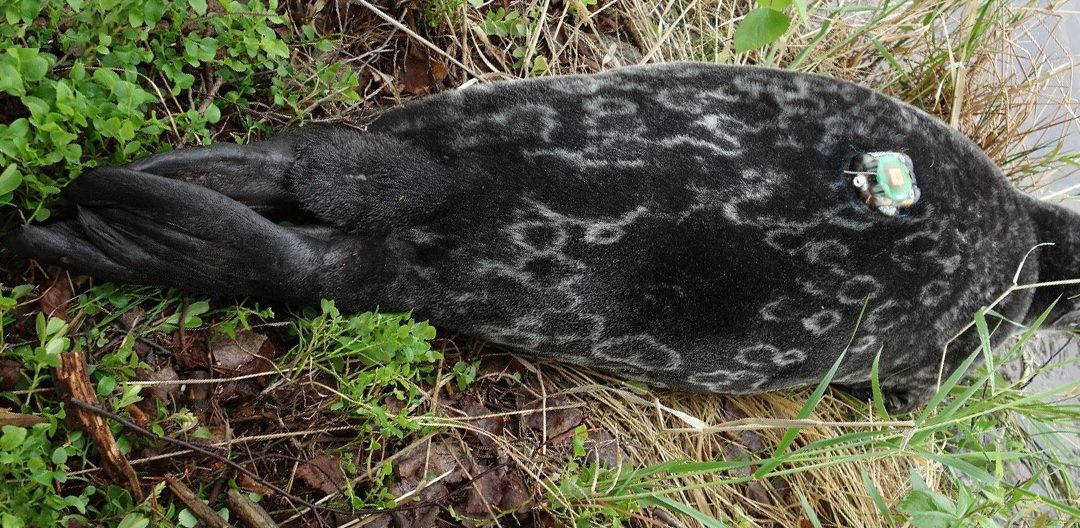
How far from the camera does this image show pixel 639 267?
2.39m

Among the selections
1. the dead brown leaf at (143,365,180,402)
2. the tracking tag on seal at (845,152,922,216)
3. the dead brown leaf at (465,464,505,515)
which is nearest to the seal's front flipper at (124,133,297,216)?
the dead brown leaf at (143,365,180,402)

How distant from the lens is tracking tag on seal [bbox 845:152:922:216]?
254 cm

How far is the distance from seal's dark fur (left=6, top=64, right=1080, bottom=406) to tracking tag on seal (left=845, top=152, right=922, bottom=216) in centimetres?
4

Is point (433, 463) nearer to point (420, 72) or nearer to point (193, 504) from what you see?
point (193, 504)

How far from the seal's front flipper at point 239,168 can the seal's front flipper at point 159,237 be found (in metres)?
0.10

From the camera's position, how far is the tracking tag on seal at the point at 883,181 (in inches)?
100.0

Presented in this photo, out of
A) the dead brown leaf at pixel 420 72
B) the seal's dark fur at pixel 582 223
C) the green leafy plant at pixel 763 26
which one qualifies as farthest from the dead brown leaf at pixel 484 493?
the green leafy plant at pixel 763 26

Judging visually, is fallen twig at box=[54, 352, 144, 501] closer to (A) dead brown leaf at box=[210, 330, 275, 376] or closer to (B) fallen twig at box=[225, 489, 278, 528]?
(B) fallen twig at box=[225, 489, 278, 528]

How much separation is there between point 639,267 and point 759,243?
380mm

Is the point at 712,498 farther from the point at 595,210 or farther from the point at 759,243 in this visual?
the point at 595,210

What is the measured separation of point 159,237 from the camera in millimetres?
2109

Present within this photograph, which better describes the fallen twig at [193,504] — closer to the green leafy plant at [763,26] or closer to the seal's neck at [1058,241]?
the green leafy plant at [763,26]

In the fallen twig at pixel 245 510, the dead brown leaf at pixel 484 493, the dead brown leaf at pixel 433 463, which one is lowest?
the dead brown leaf at pixel 484 493

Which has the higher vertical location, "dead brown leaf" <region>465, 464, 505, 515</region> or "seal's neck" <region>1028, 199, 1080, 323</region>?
"seal's neck" <region>1028, 199, 1080, 323</region>
